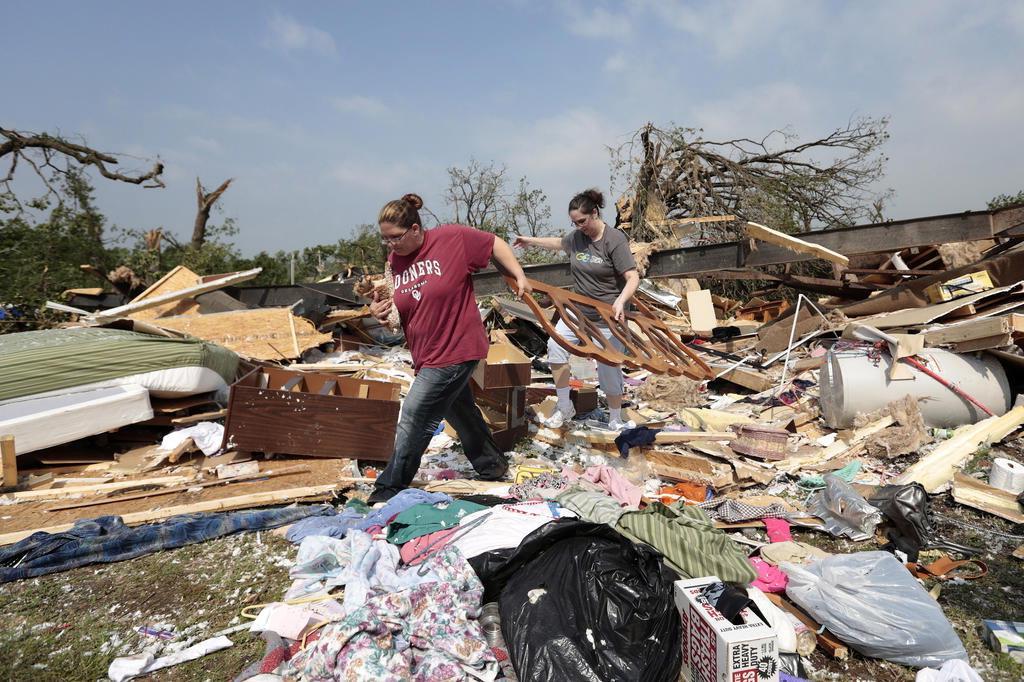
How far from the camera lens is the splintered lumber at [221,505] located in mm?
3605

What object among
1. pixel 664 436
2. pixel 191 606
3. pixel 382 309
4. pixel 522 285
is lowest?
pixel 191 606

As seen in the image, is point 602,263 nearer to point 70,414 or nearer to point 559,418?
point 559,418

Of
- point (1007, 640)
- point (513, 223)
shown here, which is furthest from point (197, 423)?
point (513, 223)

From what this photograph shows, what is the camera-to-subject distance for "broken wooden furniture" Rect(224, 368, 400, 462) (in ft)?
15.0

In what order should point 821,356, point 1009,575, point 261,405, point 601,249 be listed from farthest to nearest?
point 821,356, point 601,249, point 261,405, point 1009,575

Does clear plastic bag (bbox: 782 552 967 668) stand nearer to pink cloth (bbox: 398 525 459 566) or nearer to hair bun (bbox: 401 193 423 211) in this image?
pink cloth (bbox: 398 525 459 566)

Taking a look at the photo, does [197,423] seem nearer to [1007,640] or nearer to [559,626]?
[559,626]

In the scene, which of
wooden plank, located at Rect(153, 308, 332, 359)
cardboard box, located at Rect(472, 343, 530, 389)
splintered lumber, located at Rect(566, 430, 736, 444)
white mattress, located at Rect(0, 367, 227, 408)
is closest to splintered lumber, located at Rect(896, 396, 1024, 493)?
splintered lumber, located at Rect(566, 430, 736, 444)

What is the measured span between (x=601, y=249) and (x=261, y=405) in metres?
3.01

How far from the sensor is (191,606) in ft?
9.34

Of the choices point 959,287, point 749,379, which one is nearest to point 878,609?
point 749,379

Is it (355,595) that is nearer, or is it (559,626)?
(559,626)

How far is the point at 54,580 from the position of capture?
312cm

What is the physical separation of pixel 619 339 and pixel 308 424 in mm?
2569
